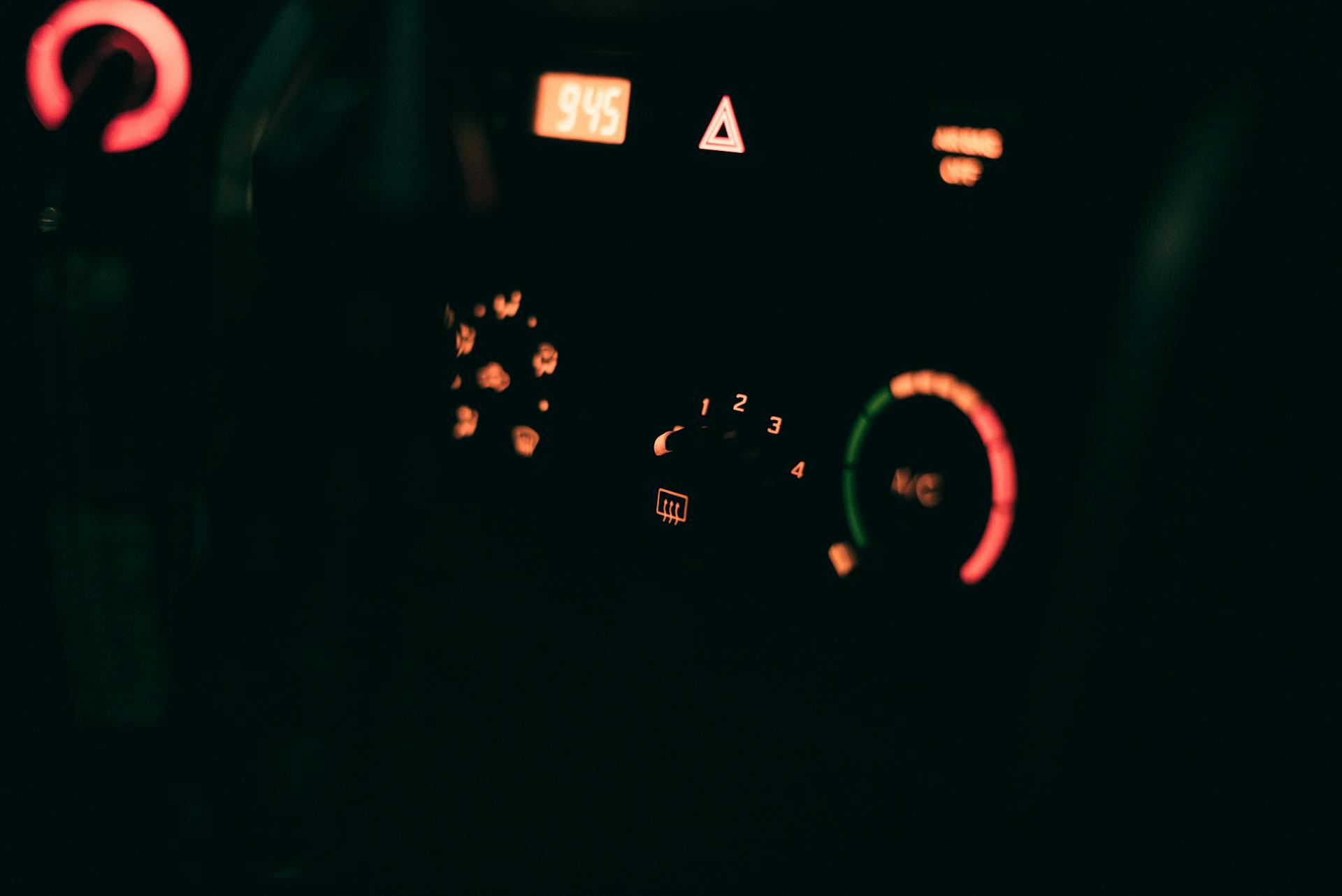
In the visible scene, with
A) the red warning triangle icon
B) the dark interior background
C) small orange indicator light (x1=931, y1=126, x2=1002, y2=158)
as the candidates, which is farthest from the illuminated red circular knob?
small orange indicator light (x1=931, y1=126, x2=1002, y2=158)

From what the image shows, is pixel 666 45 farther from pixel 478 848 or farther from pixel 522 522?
pixel 478 848

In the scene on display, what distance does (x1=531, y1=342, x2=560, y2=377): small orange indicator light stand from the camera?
76 cm

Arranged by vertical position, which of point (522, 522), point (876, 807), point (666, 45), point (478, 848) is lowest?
point (478, 848)

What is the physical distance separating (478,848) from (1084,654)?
0.42 m

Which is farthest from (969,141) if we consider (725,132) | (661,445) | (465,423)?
(465,423)

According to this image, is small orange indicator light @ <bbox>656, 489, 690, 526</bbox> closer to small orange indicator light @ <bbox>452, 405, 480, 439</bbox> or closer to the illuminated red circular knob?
small orange indicator light @ <bbox>452, 405, 480, 439</bbox>

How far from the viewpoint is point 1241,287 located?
54 cm

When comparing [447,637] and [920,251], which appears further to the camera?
[447,637]

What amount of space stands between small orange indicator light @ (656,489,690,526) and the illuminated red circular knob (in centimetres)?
42

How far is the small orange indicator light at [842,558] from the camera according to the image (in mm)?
662

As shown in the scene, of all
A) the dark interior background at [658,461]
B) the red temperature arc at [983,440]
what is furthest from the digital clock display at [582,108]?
the red temperature arc at [983,440]

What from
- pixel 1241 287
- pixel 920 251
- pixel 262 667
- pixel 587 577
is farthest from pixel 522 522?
pixel 1241 287

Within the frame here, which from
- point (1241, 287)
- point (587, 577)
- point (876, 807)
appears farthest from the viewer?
point (587, 577)

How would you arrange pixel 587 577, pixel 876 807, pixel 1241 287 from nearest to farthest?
A: pixel 1241 287 < pixel 876 807 < pixel 587 577
